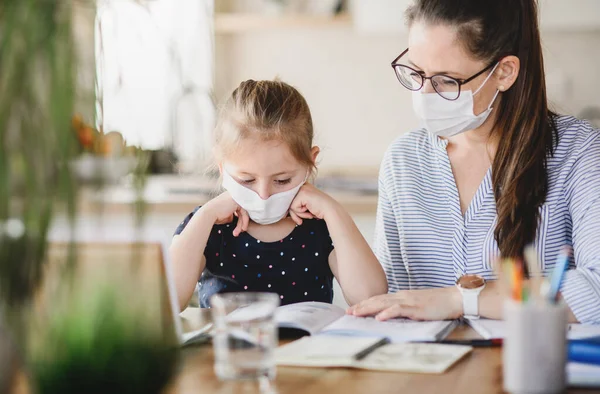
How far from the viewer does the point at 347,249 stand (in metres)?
1.67

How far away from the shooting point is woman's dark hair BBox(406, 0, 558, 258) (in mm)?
1633

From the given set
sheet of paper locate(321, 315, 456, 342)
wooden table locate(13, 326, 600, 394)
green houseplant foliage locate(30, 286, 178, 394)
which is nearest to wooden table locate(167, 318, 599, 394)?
wooden table locate(13, 326, 600, 394)

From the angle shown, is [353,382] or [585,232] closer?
[353,382]

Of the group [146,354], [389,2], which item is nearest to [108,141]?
[146,354]

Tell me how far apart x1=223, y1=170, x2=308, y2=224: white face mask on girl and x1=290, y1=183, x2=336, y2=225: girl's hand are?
13 mm

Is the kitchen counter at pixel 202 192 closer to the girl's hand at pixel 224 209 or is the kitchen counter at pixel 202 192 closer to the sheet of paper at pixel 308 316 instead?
the girl's hand at pixel 224 209

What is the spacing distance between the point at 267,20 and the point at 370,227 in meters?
1.47

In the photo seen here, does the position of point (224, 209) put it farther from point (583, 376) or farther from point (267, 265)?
point (583, 376)

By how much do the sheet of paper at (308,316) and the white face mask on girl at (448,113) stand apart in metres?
0.49

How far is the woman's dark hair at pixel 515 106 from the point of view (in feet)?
5.36

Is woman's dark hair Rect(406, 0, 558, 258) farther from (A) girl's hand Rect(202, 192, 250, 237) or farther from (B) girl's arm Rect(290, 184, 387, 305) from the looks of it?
(A) girl's hand Rect(202, 192, 250, 237)

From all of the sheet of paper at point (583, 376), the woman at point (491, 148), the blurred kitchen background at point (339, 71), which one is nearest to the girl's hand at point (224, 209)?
the woman at point (491, 148)

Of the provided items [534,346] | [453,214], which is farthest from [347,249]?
[534,346]

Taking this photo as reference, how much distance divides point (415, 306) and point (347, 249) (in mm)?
340
